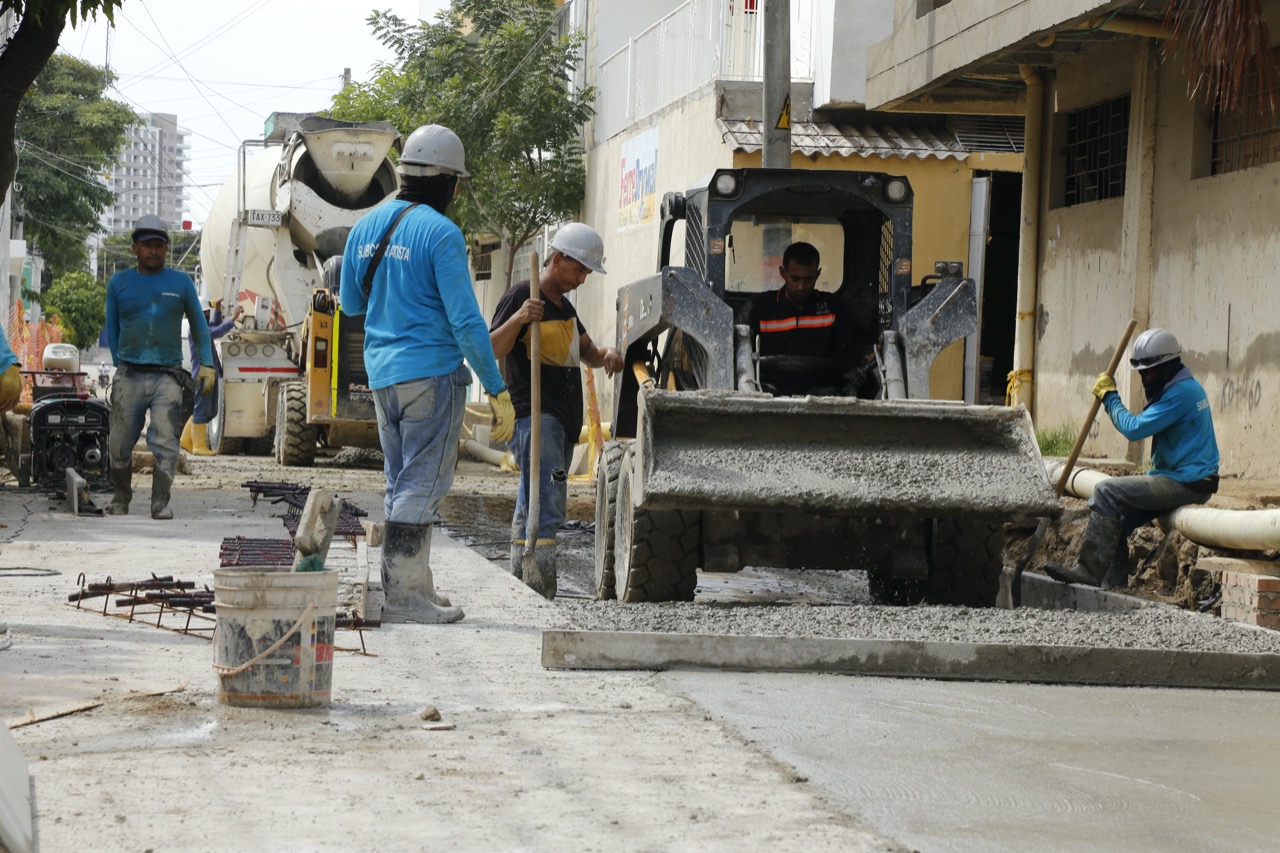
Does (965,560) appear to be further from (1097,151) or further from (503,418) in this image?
(1097,151)

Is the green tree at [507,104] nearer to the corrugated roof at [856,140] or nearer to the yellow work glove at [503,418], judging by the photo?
the corrugated roof at [856,140]

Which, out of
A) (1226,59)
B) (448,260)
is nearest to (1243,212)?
(1226,59)

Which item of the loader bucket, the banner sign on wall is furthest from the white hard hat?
the banner sign on wall

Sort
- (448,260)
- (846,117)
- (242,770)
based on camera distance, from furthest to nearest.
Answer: (846,117) → (448,260) → (242,770)

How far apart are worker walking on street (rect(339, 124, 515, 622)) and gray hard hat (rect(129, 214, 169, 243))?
15.4 ft

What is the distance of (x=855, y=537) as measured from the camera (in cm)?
813

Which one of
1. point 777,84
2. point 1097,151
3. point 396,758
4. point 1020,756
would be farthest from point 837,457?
point 777,84

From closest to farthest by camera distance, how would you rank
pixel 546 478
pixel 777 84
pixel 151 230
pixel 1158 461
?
pixel 546 478, pixel 1158 461, pixel 151 230, pixel 777 84

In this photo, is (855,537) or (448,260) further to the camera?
(855,537)

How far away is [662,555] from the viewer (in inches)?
313

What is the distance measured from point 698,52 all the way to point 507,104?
19.7 ft

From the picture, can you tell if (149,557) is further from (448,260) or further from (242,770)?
(242,770)

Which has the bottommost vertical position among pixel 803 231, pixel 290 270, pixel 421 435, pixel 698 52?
pixel 421 435

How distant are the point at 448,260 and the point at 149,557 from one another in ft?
10.0
